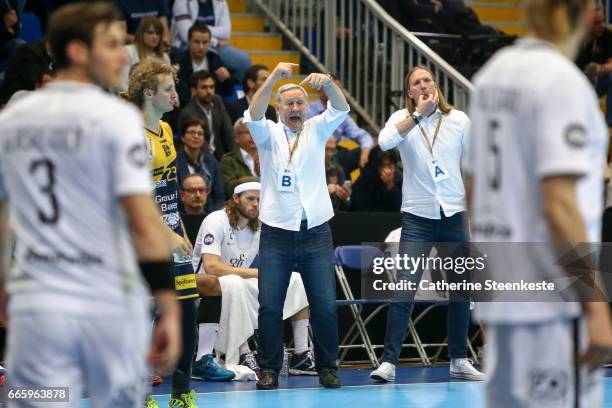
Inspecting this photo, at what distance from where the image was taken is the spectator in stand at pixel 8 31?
11.9m

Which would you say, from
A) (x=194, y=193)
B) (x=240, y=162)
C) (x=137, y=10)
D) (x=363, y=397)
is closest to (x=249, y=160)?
(x=240, y=162)

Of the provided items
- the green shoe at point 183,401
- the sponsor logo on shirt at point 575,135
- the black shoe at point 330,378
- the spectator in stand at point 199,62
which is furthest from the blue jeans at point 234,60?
the sponsor logo on shirt at point 575,135

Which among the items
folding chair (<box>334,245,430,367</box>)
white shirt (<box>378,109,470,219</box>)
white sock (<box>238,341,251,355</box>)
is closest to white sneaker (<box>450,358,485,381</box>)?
folding chair (<box>334,245,430,367</box>)

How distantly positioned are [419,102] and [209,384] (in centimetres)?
263

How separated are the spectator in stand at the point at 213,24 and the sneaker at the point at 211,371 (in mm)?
4658

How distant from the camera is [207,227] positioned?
9.71m

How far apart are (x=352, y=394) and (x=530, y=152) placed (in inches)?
206

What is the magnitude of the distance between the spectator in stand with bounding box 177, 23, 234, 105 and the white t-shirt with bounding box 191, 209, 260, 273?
2531 mm

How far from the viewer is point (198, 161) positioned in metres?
10.5

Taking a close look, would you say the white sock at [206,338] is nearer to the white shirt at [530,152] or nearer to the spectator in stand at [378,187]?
the spectator in stand at [378,187]

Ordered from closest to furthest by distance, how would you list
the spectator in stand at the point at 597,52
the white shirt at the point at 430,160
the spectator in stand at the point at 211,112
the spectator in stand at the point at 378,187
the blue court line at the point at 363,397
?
the blue court line at the point at 363,397 < the white shirt at the point at 430,160 < the spectator in stand at the point at 378,187 < the spectator in stand at the point at 211,112 < the spectator in stand at the point at 597,52

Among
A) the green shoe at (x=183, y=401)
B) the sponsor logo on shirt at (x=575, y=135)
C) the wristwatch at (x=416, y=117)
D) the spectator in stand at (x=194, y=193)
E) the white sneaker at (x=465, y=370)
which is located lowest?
the white sneaker at (x=465, y=370)

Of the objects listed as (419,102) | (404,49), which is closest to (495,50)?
(404,49)

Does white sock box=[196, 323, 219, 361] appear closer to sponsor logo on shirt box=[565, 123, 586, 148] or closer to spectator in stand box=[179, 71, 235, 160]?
spectator in stand box=[179, 71, 235, 160]
